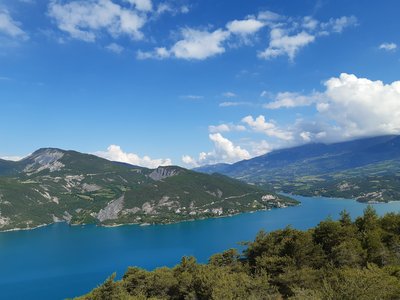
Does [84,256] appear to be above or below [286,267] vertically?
below

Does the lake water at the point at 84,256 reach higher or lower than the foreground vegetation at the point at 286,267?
lower

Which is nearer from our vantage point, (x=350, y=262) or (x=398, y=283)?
(x=398, y=283)

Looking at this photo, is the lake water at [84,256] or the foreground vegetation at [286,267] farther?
the lake water at [84,256]

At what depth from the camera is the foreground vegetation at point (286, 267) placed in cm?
4400

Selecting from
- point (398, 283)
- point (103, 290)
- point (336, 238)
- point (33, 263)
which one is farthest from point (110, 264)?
point (398, 283)

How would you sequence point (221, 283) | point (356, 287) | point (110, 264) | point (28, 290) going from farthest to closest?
1. point (110, 264)
2. point (28, 290)
3. point (221, 283)
4. point (356, 287)

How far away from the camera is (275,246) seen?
59125 millimetres

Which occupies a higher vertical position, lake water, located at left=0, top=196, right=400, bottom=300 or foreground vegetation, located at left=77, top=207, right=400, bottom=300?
foreground vegetation, located at left=77, top=207, right=400, bottom=300

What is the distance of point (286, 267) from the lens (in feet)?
167

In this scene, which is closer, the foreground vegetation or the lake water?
the foreground vegetation

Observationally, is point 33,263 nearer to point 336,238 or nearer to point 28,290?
point 28,290

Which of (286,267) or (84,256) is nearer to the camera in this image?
(286,267)

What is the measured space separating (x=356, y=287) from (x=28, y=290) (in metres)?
108

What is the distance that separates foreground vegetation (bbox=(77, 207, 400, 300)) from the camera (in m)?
44.0
